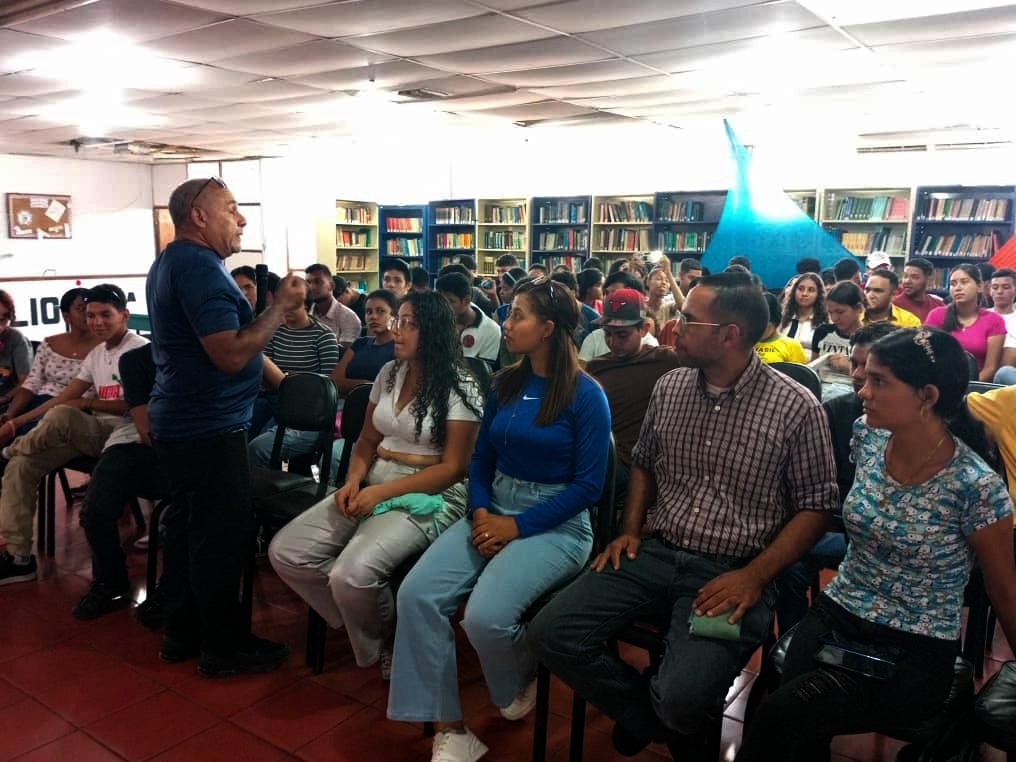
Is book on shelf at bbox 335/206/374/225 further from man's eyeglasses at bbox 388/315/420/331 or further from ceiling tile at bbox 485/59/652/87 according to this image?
man's eyeglasses at bbox 388/315/420/331

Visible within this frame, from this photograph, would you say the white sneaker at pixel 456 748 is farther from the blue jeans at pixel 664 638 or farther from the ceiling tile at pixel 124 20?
the ceiling tile at pixel 124 20

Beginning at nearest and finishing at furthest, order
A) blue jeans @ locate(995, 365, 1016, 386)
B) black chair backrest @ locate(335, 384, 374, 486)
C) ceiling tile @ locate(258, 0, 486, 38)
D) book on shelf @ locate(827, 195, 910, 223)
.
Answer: black chair backrest @ locate(335, 384, 374, 486) < blue jeans @ locate(995, 365, 1016, 386) < ceiling tile @ locate(258, 0, 486, 38) < book on shelf @ locate(827, 195, 910, 223)

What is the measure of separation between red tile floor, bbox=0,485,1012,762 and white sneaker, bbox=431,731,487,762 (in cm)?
9

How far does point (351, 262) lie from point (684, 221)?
516 centimetres

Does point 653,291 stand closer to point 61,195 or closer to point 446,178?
point 446,178

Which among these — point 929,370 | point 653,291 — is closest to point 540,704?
point 929,370

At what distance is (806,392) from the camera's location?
1.92m

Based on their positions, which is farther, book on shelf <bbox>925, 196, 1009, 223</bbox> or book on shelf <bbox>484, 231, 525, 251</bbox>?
book on shelf <bbox>484, 231, 525, 251</bbox>

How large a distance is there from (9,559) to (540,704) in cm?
250

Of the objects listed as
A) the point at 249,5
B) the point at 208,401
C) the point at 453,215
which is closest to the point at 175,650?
the point at 208,401

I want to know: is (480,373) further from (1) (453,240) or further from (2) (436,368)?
(1) (453,240)

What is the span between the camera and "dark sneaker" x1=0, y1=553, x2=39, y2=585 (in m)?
3.19

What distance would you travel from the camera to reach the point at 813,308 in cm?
457

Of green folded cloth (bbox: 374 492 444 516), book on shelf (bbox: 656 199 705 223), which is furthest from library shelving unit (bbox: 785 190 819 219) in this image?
green folded cloth (bbox: 374 492 444 516)
